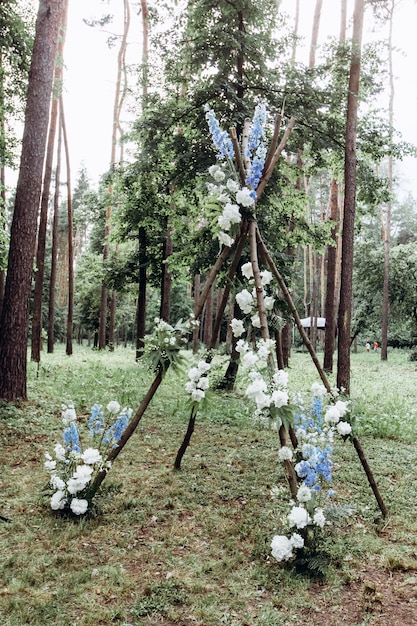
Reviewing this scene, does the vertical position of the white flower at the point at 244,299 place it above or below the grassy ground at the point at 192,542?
above

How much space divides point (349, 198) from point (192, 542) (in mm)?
6105

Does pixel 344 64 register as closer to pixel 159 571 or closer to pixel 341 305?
pixel 341 305

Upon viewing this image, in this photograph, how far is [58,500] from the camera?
3.68 m

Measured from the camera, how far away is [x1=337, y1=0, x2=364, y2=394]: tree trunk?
25.1 feet

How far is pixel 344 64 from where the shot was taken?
8195 millimetres

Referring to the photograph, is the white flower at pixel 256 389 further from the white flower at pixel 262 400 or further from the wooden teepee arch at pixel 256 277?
the wooden teepee arch at pixel 256 277

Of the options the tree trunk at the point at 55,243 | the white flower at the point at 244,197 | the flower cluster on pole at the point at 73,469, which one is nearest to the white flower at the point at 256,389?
the flower cluster on pole at the point at 73,469

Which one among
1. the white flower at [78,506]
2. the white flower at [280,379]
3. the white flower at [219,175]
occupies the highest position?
the white flower at [219,175]

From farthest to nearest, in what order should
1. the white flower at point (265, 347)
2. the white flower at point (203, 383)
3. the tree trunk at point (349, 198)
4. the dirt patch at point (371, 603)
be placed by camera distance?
the tree trunk at point (349, 198), the white flower at point (203, 383), the white flower at point (265, 347), the dirt patch at point (371, 603)

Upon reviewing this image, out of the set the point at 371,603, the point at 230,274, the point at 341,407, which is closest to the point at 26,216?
the point at 230,274

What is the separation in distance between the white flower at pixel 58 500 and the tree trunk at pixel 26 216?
2.92 m

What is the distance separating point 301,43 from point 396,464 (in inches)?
280

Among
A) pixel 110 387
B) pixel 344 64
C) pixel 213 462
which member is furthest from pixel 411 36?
pixel 213 462

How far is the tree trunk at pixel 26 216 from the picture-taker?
20.0ft
